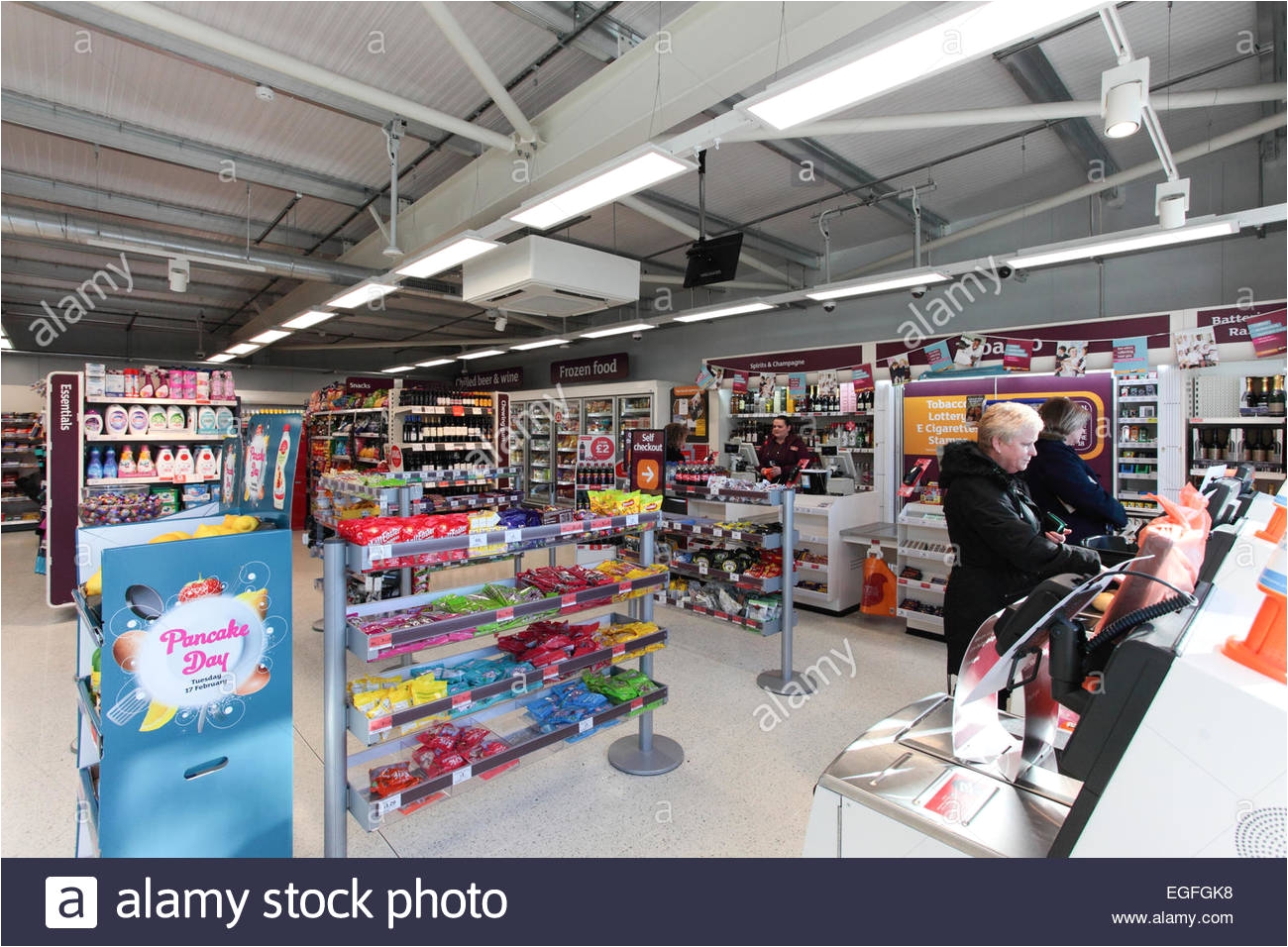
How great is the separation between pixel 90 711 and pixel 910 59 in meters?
4.10

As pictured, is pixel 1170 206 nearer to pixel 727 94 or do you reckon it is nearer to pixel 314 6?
pixel 727 94

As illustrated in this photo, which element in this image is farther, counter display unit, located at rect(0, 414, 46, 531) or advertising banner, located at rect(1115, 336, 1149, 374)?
counter display unit, located at rect(0, 414, 46, 531)

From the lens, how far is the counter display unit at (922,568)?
5.56 m

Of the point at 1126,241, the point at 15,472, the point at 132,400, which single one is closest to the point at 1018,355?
the point at 1126,241

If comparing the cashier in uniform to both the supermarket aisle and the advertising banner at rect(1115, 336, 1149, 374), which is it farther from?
the advertising banner at rect(1115, 336, 1149, 374)

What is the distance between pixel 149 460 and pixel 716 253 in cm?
608

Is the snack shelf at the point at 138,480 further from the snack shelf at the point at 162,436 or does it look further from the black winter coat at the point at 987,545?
the black winter coat at the point at 987,545

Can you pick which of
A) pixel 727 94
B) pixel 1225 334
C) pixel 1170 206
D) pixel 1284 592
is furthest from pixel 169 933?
pixel 1225 334

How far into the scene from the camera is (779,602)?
462cm

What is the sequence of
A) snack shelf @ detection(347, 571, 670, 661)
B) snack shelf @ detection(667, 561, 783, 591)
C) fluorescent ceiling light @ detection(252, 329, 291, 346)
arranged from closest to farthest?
snack shelf @ detection(347, 571, 670, 661), snack shelf @ detection(667, 561, 783, 591), fluorescent ceiling light @ detection(252, 329, 291, 346)

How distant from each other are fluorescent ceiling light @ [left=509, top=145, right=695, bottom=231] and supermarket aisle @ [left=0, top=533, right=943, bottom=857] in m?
3.49

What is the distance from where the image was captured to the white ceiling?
4.23 meters

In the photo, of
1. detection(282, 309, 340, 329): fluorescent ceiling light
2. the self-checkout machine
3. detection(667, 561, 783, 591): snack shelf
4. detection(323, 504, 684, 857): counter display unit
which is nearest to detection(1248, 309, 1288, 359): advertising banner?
detection(667, 561, 783, 591): snack shelf

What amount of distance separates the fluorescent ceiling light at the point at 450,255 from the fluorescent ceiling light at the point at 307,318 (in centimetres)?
339
